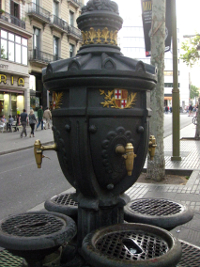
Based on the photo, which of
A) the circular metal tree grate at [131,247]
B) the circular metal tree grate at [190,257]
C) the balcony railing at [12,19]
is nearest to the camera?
the circular metal tree grate at [131,247]

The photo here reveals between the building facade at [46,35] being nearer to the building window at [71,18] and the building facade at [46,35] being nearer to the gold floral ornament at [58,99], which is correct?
the building window at [71,18]

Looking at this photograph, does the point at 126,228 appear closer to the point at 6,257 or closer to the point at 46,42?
the point at 6,257

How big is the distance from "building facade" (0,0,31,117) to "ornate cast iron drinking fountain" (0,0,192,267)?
73.0ft

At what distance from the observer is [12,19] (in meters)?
25.5

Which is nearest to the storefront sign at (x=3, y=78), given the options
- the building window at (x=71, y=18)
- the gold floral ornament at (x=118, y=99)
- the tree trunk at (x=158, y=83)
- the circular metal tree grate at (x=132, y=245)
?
the building window at (x=71, y=18)

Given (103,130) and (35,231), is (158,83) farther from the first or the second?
(35,231)

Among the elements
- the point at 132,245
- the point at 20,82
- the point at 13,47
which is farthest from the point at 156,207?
the point at 20,82

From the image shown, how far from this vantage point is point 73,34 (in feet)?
119

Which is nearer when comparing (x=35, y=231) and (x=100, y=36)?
(x=35, y=231)

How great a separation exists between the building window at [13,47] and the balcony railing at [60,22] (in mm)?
7678

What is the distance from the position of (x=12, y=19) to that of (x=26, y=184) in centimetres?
2193

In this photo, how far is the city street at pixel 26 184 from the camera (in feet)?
18.6

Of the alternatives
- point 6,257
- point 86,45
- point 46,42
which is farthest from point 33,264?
point 46,42

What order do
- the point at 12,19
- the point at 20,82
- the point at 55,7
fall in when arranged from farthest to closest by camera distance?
the point at 55,7 < the point at 20,82 < the point at 12,19
